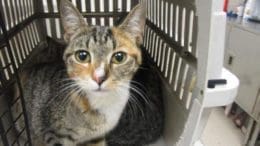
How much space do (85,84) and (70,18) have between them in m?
0.19

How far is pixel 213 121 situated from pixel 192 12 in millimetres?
1031

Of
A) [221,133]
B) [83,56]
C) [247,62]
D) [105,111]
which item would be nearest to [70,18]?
[83,56]

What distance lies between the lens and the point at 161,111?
98 cm

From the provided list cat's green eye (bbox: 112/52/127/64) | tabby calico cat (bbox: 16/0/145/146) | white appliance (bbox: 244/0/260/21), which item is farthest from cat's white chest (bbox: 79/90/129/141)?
white appliance (bbox: 244/0/260/21)

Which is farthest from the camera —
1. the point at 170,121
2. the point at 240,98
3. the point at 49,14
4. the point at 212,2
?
the point at 240,98

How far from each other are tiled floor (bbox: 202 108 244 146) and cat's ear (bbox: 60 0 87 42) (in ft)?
3.08

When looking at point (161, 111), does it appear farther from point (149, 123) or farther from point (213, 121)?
Result: point (213, 121)

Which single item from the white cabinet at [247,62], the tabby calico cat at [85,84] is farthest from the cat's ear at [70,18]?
the white cabinet at [247,62]

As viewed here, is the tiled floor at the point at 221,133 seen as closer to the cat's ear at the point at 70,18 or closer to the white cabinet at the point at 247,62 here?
the white cabinet at the point at 247,62

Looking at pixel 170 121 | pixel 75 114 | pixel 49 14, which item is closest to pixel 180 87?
pixel 170 121

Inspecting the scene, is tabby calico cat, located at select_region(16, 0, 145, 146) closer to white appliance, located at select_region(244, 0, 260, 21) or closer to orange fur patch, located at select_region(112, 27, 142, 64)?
orange fur patch, located at select_region(112, 27, 142, 64)

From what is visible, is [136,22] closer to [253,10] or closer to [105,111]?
[105,111]

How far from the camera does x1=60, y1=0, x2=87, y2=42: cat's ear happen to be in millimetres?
667

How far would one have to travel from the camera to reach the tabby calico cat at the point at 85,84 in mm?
681
